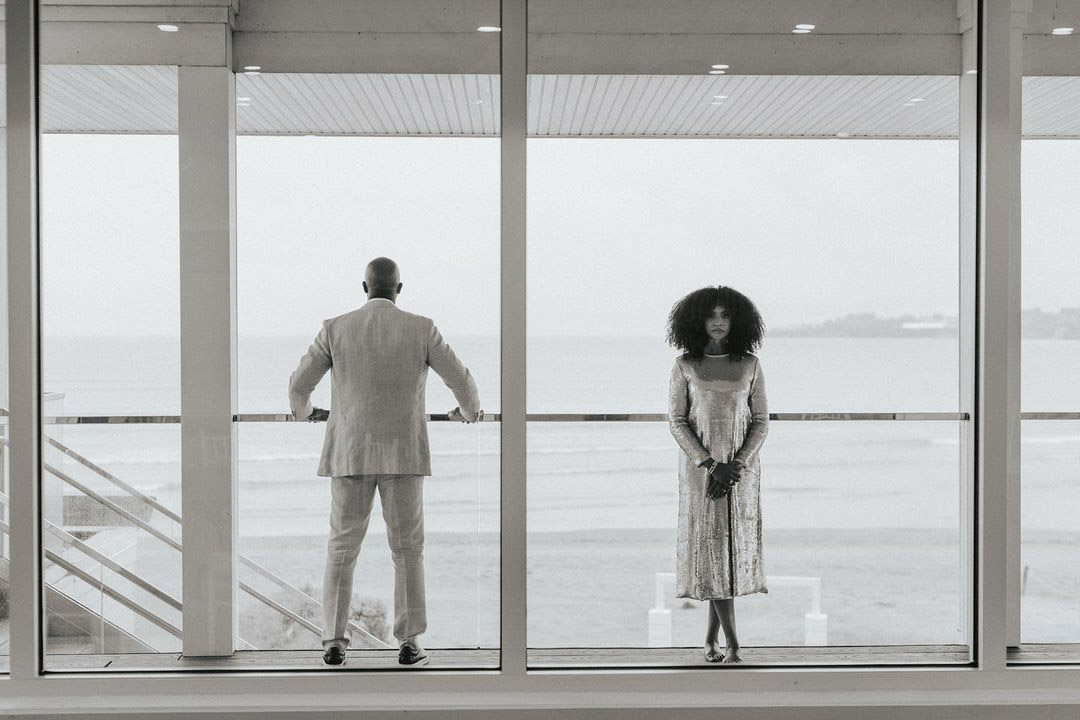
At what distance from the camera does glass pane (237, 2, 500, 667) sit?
3471 millimetres

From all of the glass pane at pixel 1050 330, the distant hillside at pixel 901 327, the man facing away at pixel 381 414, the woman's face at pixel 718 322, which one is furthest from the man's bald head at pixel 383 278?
the glass pane at pixel 1050 330

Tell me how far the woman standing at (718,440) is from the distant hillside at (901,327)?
0.56 ft

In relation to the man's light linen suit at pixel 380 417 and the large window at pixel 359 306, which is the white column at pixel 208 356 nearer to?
the large window at pixel 359 306

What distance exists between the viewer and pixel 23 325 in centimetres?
343

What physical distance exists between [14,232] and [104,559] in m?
1.17

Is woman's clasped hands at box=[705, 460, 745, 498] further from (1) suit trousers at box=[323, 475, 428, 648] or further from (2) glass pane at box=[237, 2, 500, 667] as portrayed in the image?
(1) suit trousers at box=[323, 475, 428, 648]

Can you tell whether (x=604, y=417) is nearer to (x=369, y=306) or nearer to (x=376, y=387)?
(x=376, y=387)

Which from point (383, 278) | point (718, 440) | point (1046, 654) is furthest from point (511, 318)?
point (1046, 654)

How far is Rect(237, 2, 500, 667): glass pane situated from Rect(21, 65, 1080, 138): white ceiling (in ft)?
0.03

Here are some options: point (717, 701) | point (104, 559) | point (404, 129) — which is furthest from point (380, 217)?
point (717, 701)

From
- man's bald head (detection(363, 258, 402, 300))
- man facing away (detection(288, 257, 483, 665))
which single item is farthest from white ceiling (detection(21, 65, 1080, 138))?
man facing away (detection(288, 257, 483, 665))

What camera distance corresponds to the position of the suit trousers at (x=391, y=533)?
3.50 m

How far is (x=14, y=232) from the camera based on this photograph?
343 centimetres

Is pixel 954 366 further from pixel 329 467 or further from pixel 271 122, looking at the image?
pixel 271 122
